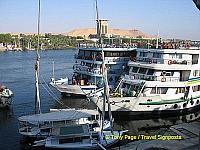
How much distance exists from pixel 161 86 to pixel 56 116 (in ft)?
36.0

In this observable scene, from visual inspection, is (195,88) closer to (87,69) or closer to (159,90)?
(159,90)

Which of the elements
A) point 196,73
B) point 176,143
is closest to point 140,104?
point 196,73

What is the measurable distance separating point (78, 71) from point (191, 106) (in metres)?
15.0

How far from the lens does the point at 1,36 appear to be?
177 m

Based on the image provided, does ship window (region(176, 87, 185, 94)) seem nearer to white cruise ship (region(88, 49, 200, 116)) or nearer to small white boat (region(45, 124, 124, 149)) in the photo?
white cruise ship (region(88, 49, 200, 116))

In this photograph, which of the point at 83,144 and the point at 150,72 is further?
the point at 150,72

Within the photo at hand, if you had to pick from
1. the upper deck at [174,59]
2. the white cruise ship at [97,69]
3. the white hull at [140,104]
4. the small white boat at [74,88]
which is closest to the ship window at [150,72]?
the upper deck at [174,59]

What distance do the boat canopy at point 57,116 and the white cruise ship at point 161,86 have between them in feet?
18.3

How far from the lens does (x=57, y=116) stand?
23.6 metres

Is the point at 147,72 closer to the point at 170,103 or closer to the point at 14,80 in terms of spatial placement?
the point at 170,103

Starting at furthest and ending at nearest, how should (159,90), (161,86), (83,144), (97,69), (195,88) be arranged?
(97,69)
(195,88)
(159,90)
(161,86)
(83,144)

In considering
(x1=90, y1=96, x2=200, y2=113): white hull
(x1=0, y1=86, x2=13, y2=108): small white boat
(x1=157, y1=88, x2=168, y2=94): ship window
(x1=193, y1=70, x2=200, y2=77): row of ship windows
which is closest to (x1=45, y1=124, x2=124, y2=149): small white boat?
(x1=90, y1=96, x2=200, y2=113): white hull

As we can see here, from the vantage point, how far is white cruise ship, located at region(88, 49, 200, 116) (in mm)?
29750

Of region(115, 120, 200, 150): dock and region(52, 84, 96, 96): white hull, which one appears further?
region(52, 84, 96, 96): white hull
